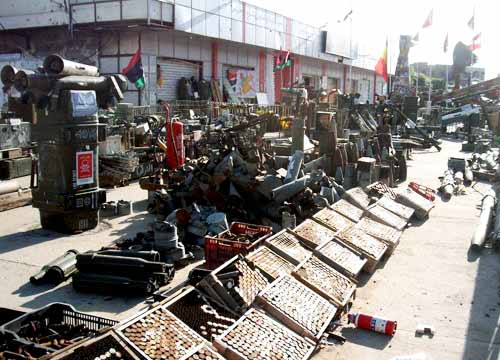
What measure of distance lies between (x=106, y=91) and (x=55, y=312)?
4.69 m

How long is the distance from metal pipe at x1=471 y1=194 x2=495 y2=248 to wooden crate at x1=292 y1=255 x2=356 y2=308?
3.03m

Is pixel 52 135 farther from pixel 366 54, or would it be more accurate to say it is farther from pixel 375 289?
pixel 366 54

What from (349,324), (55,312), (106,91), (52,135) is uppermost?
(106,91)

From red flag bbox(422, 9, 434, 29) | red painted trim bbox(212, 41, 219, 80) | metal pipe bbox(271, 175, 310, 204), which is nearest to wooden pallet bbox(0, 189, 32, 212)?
metal pipe bbox(271, 175, 310, 204)

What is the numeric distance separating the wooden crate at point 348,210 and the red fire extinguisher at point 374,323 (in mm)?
3220

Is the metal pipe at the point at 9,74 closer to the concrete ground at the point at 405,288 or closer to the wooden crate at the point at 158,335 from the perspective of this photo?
the concrete ground at the point at 405,288

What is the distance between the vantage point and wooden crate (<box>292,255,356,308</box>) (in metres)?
5.49

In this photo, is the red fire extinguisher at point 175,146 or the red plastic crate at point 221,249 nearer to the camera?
the red plastic crate at point 221,249

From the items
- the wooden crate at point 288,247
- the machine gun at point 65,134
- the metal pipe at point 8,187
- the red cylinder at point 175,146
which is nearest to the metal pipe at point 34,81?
the machine gun at point 65,134

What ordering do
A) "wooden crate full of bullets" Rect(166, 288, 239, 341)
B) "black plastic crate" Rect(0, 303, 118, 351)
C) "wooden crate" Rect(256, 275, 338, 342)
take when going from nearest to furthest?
"black plastic crate" Rect(0, 303, 118, 351) < "wooden crate full of bullets" Rect(166, 288, 239, 341) < "wooden crate" Rect(256, 275, 338, 342)

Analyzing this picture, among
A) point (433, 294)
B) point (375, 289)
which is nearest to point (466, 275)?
point (433, 294)

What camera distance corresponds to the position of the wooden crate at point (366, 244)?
6750 millimetres

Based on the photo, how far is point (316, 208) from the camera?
8852 millimetres

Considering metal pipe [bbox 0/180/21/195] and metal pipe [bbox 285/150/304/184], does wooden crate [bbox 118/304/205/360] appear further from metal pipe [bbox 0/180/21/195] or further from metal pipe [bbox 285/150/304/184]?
metal pipe [bbox 0/180/21/195]
